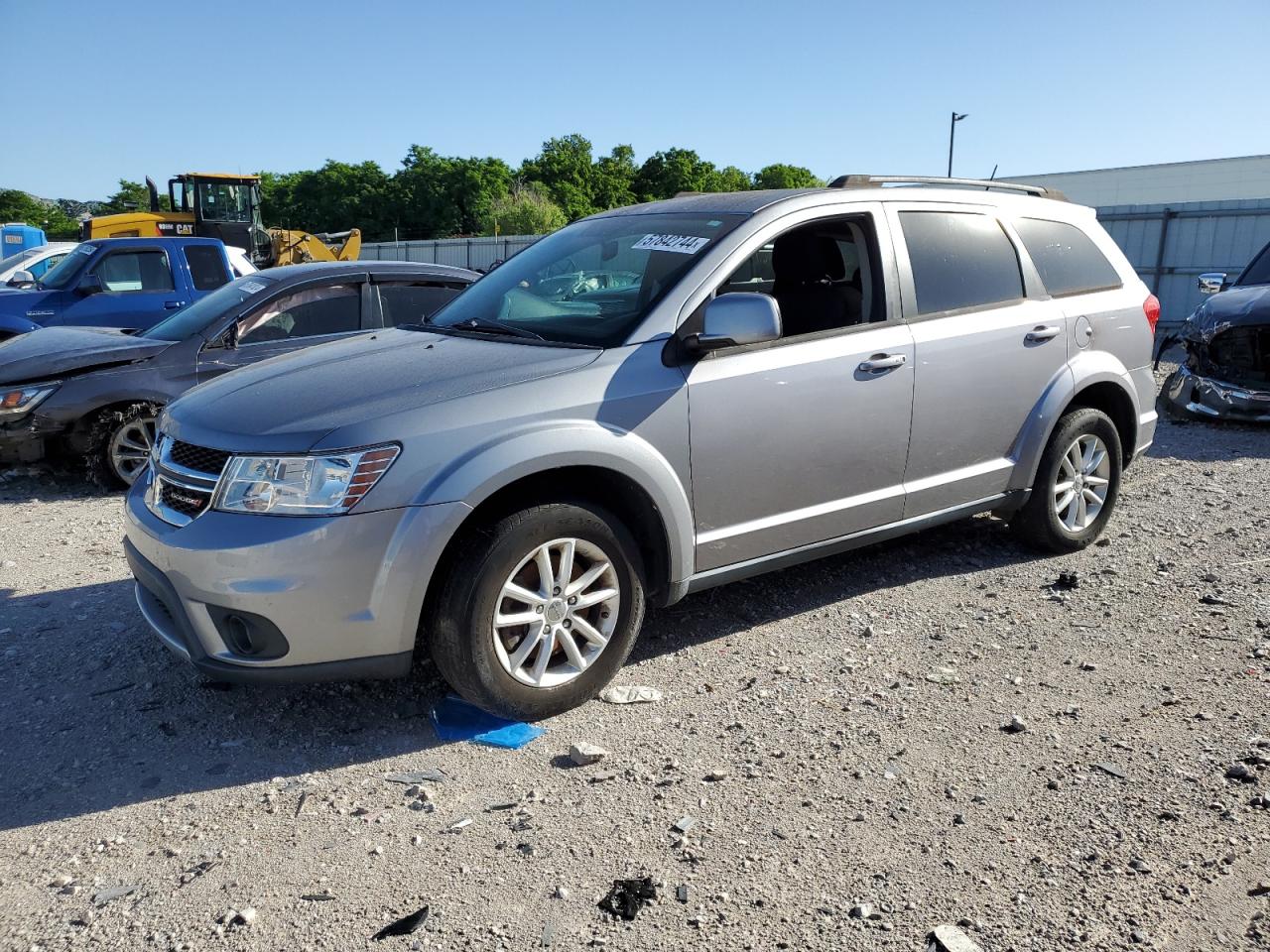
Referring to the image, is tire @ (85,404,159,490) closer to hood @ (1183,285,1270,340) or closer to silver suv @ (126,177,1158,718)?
silver suv @ (126,177,1158,718)

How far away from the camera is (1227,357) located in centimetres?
907

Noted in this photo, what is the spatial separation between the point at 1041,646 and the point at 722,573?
145 cm

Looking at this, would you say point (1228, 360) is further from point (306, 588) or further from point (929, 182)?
point (306, 588)

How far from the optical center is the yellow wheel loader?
21.0m

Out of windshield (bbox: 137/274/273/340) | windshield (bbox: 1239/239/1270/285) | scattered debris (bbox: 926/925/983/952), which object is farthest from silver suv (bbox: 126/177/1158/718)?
windshield (bbox: 1239/239/1270/285)

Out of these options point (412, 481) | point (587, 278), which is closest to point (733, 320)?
point (587, 278)

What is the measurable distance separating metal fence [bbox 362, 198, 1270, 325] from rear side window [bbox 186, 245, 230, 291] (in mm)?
6729

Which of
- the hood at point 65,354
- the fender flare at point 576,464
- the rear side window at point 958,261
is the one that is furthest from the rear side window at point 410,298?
the fender flare at point 576,464

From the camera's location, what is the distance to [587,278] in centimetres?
453

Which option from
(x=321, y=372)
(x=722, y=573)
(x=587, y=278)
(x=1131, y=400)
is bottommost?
(x=722, y=573)

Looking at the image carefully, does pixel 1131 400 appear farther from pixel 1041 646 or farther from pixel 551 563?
pixel 551 563

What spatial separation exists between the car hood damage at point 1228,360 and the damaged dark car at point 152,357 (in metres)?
6.96

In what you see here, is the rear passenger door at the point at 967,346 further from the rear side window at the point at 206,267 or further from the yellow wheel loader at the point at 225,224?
the yellow wheel loader at the point at 225,224

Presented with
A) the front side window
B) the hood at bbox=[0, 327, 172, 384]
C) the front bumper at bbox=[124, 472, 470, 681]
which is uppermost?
the front side window
